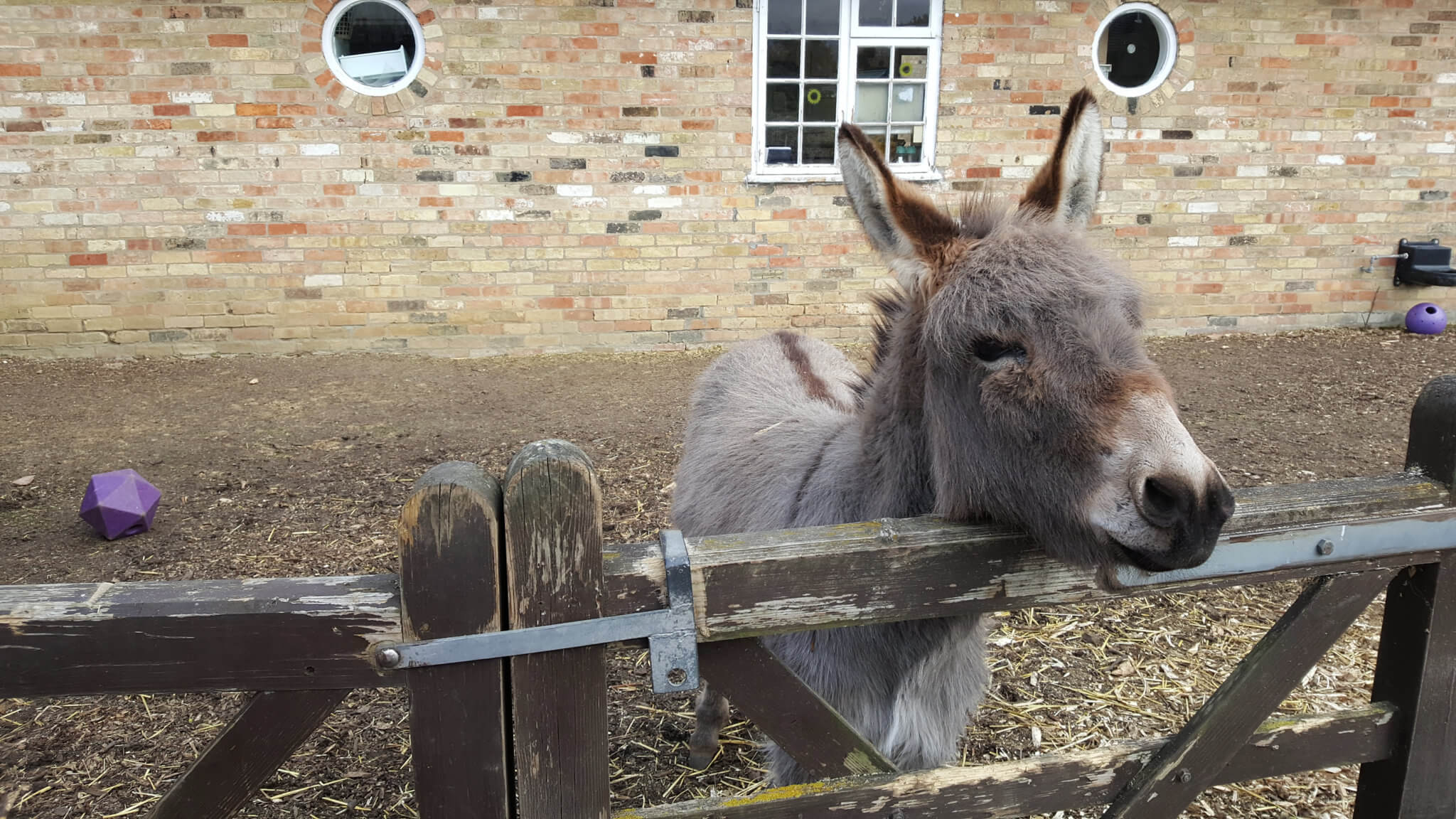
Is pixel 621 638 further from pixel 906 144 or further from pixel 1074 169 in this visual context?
pixel 906 144

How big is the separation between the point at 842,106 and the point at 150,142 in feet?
21.1

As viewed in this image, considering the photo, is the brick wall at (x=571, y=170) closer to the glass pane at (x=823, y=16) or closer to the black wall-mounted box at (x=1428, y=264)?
the black wall-mounted box at (x=1428, y=264)

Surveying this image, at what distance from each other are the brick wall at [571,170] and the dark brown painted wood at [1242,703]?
6.98 meters

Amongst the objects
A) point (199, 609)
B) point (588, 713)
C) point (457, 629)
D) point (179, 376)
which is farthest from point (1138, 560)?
point (179, 376)

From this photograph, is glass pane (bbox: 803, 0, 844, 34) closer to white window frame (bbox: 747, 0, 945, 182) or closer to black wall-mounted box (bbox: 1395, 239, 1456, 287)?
white window frame (bbox: 747, 0, 945, 182)

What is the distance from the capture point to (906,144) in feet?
27.9

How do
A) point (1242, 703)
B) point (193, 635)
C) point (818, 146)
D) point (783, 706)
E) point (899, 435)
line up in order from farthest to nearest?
1. point (818, 146)
2. point (899, 435)
3. point (1242, 703)
4. point (783, 706)
5. point (193, 635)

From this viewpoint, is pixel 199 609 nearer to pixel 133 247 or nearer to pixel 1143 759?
pixel 1143 759

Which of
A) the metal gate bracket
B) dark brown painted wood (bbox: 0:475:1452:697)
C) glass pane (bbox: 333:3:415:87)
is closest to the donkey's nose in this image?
dark brown painted wood (bbox: 0:475:1452:697)

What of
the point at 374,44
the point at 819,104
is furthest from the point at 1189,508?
the point at 374,44

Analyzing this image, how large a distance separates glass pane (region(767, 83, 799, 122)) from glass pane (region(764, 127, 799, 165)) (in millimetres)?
102

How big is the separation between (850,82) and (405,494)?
5.90 m

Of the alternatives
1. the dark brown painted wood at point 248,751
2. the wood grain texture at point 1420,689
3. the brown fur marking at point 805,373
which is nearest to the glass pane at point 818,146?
the brown fur marking at point 805,373

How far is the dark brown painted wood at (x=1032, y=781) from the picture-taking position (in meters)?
1.45
